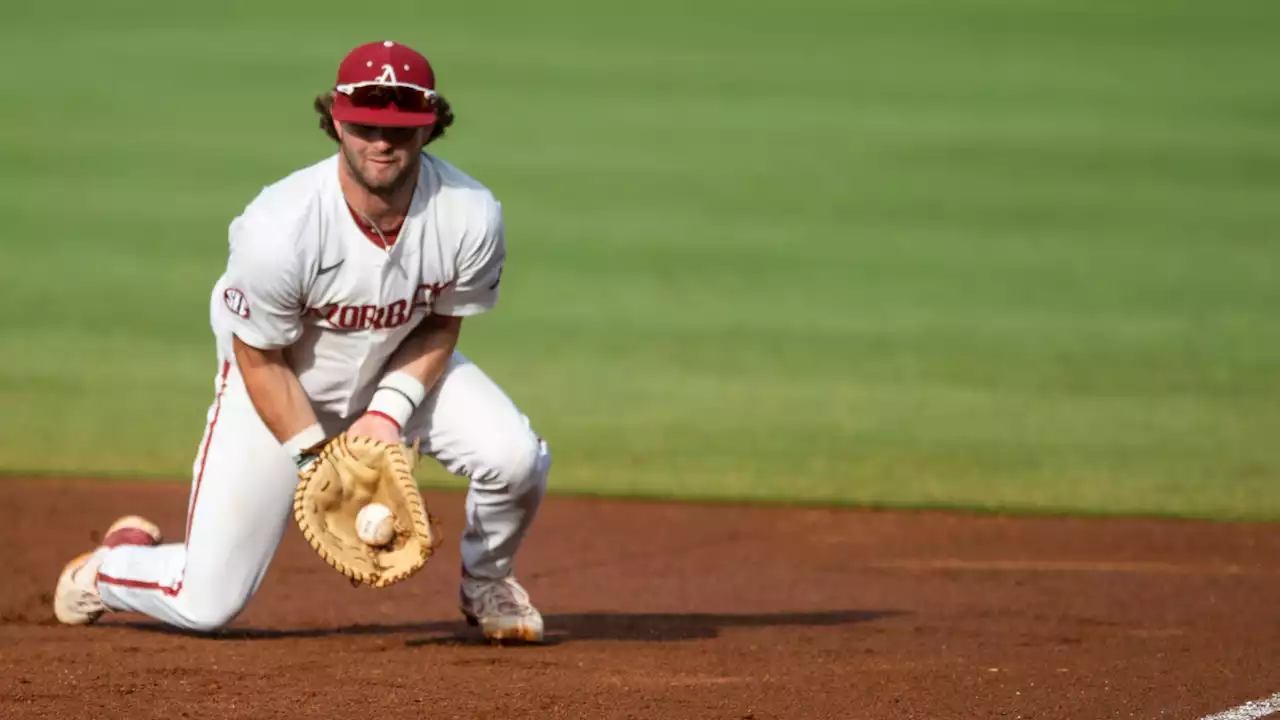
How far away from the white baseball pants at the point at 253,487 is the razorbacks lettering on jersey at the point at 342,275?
187 millimetres

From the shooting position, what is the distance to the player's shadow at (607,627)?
5129mm

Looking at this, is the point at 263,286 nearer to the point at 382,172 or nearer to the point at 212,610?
the point at 382,172

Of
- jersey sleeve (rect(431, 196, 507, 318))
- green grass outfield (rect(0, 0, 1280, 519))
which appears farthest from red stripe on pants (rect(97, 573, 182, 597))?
green grass outfield (rect(0, 0, 1280, 519))

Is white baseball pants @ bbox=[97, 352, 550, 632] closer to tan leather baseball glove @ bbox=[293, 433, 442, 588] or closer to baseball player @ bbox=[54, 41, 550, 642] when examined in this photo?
baseball player @ bbox=[54, 41, 550, 642]

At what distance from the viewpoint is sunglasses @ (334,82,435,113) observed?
4379 mm

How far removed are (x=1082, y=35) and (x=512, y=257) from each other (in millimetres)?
6286

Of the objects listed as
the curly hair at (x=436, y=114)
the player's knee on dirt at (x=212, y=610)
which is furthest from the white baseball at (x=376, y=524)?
the curly hair at (x=436, y=114)

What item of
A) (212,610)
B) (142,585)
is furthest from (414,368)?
(142,585)

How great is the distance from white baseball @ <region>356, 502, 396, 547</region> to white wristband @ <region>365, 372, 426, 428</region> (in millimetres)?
265

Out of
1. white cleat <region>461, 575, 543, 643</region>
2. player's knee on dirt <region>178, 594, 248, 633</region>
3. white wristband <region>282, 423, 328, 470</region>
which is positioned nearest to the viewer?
Answer: white wristband <region>282, 423, 328, 470</region>

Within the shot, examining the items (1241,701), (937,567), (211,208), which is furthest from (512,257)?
(1241,701)

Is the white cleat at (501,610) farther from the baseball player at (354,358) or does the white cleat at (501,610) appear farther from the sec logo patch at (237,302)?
the sec logo patch at (237,302)

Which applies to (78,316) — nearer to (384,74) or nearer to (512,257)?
(512,257)

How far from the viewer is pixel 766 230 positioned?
11.2 metres
